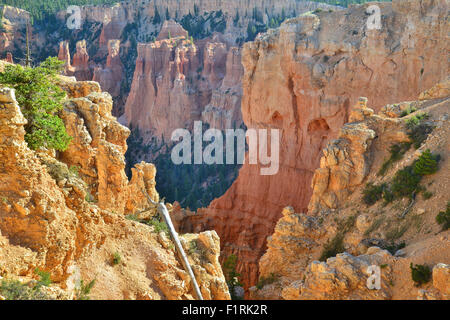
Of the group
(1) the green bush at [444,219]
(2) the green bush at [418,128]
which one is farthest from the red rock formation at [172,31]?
(1) the green bush at [444,219]

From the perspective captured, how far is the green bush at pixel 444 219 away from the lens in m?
15.1

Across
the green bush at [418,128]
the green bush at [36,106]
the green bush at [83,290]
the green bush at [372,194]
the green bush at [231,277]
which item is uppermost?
the green bush at [36,106]

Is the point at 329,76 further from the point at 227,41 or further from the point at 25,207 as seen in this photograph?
the point at 227,41

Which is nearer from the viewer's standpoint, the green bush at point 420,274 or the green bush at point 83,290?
the green bush at point 83,290

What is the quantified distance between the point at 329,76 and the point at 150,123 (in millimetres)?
46772

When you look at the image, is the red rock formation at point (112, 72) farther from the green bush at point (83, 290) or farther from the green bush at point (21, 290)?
the green bush at point (21, 290)

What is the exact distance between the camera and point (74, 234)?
38.9 feet

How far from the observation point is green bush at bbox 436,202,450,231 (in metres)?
15.1

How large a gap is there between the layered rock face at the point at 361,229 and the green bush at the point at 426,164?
262 mm

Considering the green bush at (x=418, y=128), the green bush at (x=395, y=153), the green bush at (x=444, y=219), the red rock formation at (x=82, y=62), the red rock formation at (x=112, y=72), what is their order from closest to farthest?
the green bush at (x=444, y=219)
the green bush at (x=418, y=128)
the green bush at (x=395, y=153)
the red rock formation at (x=112, y=72)
the red rock formation at (x=82, y=62)

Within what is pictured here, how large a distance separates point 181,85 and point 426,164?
55.5m

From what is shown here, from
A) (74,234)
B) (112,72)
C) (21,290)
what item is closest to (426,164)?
(74,234)

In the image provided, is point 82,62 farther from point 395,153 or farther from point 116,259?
point 116,259
